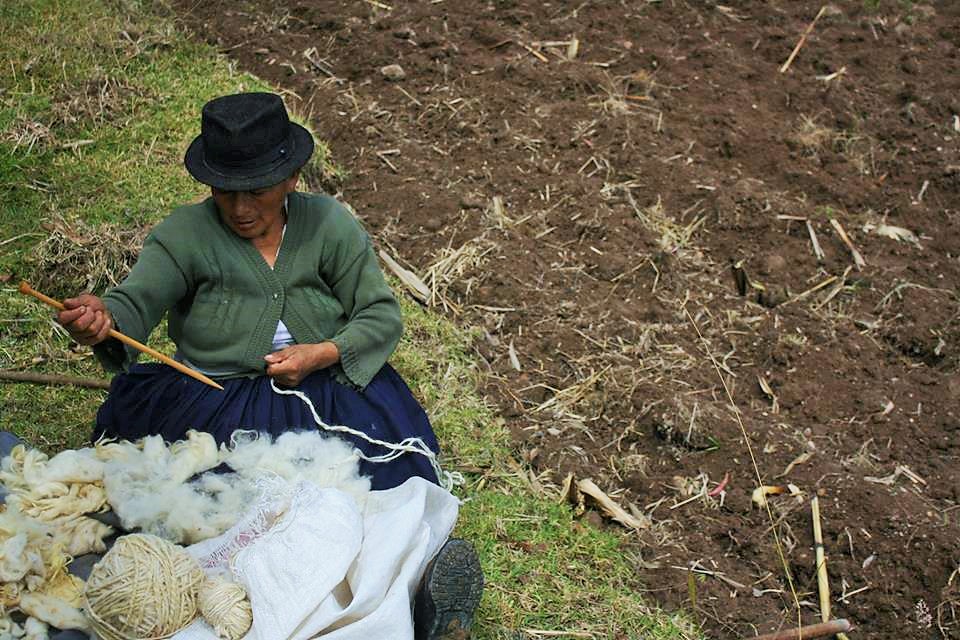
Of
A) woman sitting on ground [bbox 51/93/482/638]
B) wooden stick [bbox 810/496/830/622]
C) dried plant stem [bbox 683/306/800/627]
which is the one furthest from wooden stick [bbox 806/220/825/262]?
woman sitting on ground [bbox 51/93/482/638]

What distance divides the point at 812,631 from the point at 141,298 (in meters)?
2.10

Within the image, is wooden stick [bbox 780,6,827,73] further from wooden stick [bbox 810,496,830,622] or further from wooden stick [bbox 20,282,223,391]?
wooden stick [bbox 20,282,223,391]

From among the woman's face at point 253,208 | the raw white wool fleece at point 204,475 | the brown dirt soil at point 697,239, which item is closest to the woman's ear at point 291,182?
the woman's face at point 253,208

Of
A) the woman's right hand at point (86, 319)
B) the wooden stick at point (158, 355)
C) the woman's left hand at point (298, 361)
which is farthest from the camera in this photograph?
the woman's left hand at point (298, 361)

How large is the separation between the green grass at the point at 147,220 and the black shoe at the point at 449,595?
0.52 meters

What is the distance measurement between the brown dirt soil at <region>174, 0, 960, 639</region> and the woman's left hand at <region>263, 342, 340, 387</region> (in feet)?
3.30

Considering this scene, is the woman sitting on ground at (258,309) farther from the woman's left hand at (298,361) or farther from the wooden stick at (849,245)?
the wooden stick at (849,245)

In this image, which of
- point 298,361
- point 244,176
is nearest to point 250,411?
point 298,361

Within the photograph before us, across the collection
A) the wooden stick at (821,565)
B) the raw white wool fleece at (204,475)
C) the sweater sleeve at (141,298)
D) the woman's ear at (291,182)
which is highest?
the woman's ear at (291,182)

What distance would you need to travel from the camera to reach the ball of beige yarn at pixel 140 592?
219 centimetres

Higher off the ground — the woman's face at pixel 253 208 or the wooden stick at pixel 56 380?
the woman's face at pixel 253 208

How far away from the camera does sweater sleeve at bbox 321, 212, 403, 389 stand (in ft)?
9.70

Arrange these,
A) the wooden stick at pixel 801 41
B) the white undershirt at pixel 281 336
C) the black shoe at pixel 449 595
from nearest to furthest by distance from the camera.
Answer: the black shoe at pixel 449 595
the white undershirt at pixel 281 336
the wooden stick at pixel 801 41

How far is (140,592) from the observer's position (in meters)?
2.19
